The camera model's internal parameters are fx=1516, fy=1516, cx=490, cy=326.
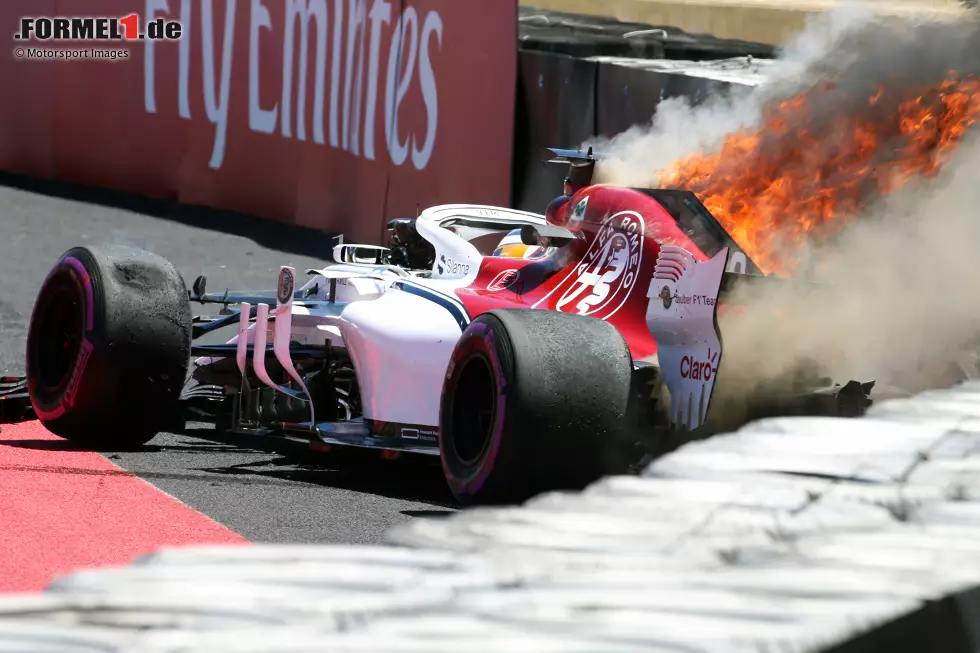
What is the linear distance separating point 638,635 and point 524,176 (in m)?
10.3

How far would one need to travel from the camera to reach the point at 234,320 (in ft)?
25.5

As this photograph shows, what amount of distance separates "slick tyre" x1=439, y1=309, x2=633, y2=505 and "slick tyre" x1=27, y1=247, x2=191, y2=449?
80.9 inches

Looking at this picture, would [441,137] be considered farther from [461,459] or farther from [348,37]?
[461,459]

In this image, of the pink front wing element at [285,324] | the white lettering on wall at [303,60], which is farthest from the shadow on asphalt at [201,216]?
the pink front wing element at [285,324]

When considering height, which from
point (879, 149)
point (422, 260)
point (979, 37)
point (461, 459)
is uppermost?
point (979, 37)

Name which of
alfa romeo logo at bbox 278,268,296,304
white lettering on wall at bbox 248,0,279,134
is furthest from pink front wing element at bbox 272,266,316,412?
white lettering on wall at bbox 248,0,279,134

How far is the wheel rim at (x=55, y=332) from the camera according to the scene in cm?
713

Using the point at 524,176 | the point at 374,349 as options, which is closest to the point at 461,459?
the point at 374,349

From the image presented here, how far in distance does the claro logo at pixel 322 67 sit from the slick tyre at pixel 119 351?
627cm

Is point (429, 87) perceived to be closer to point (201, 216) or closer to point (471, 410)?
point (201, 216)

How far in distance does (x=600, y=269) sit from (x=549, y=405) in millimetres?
1435

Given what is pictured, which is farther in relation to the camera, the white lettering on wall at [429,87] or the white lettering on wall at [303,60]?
the white lettering on wall at [303,60]

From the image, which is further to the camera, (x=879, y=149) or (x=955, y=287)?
(x=879, y=149)

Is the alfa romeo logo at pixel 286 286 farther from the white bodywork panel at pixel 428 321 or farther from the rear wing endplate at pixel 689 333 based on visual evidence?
the rear wing endplate at pixel 689 333
